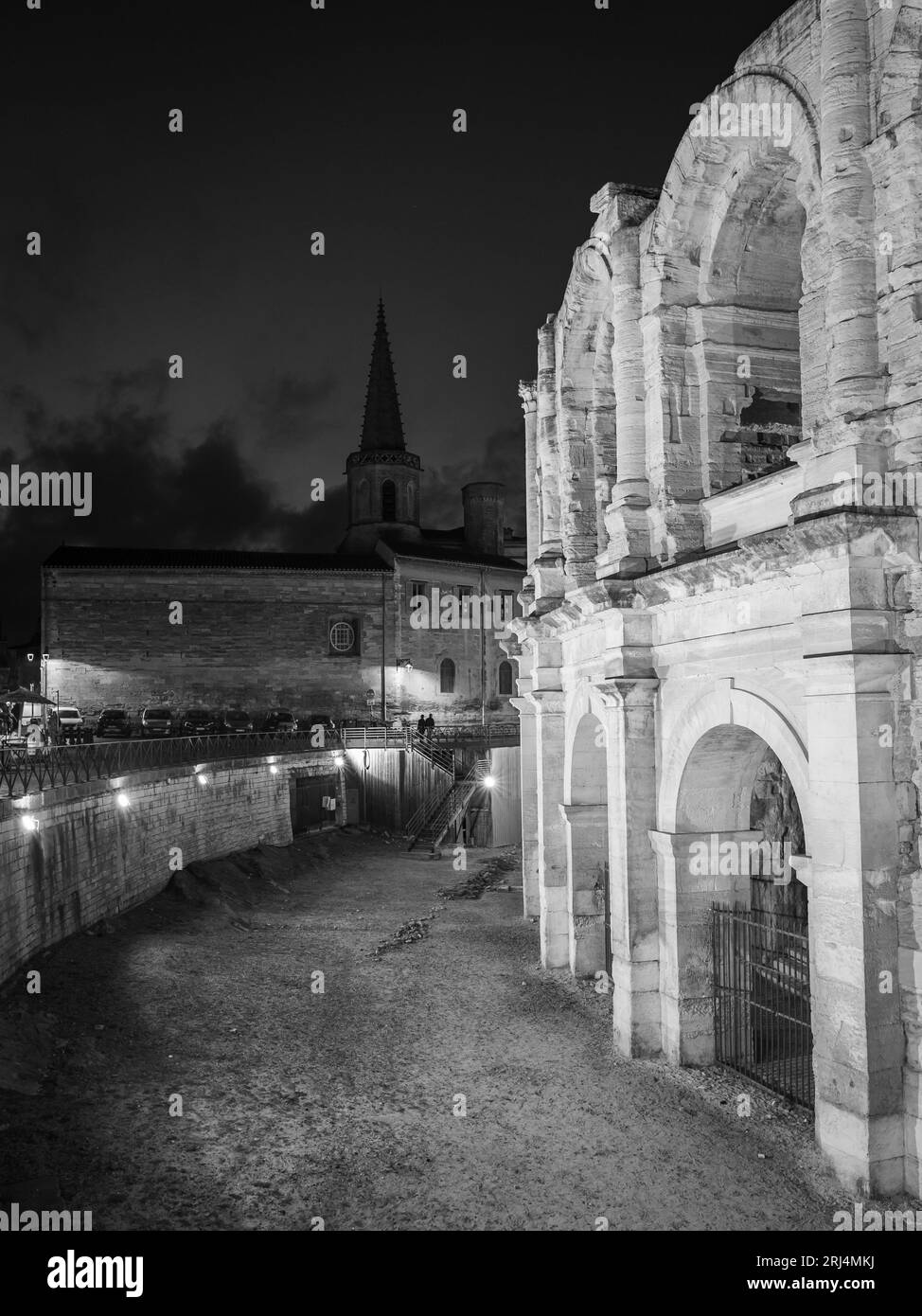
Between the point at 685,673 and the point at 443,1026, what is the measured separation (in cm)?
646

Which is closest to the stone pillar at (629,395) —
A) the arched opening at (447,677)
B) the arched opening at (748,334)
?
the arched opening at (748,334)

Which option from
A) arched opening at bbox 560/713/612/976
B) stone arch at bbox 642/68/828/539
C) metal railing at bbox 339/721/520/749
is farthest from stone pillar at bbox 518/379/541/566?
metal railing at bbox 339/721/520/749

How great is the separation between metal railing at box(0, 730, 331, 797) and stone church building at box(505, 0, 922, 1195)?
9.25 m

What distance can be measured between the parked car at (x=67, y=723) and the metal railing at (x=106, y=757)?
5.51 metres

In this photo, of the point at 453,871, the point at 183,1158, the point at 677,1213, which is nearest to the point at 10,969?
the point at 183,1158

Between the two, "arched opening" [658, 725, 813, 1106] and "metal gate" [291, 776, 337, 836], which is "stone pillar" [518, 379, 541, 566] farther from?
"metal gate" [291, 776, 337, 836]

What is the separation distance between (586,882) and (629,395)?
27.9 feet

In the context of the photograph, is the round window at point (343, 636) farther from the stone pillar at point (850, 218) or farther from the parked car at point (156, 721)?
the stone pillar at point (850, 218)

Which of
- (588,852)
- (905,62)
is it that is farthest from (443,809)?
(905,62)

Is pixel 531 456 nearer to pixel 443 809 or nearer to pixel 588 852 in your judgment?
pixel 588 852

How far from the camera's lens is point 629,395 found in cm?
1362

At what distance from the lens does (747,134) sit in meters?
11.0

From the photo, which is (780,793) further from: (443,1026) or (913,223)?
(913,223)

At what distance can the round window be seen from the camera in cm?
4588
